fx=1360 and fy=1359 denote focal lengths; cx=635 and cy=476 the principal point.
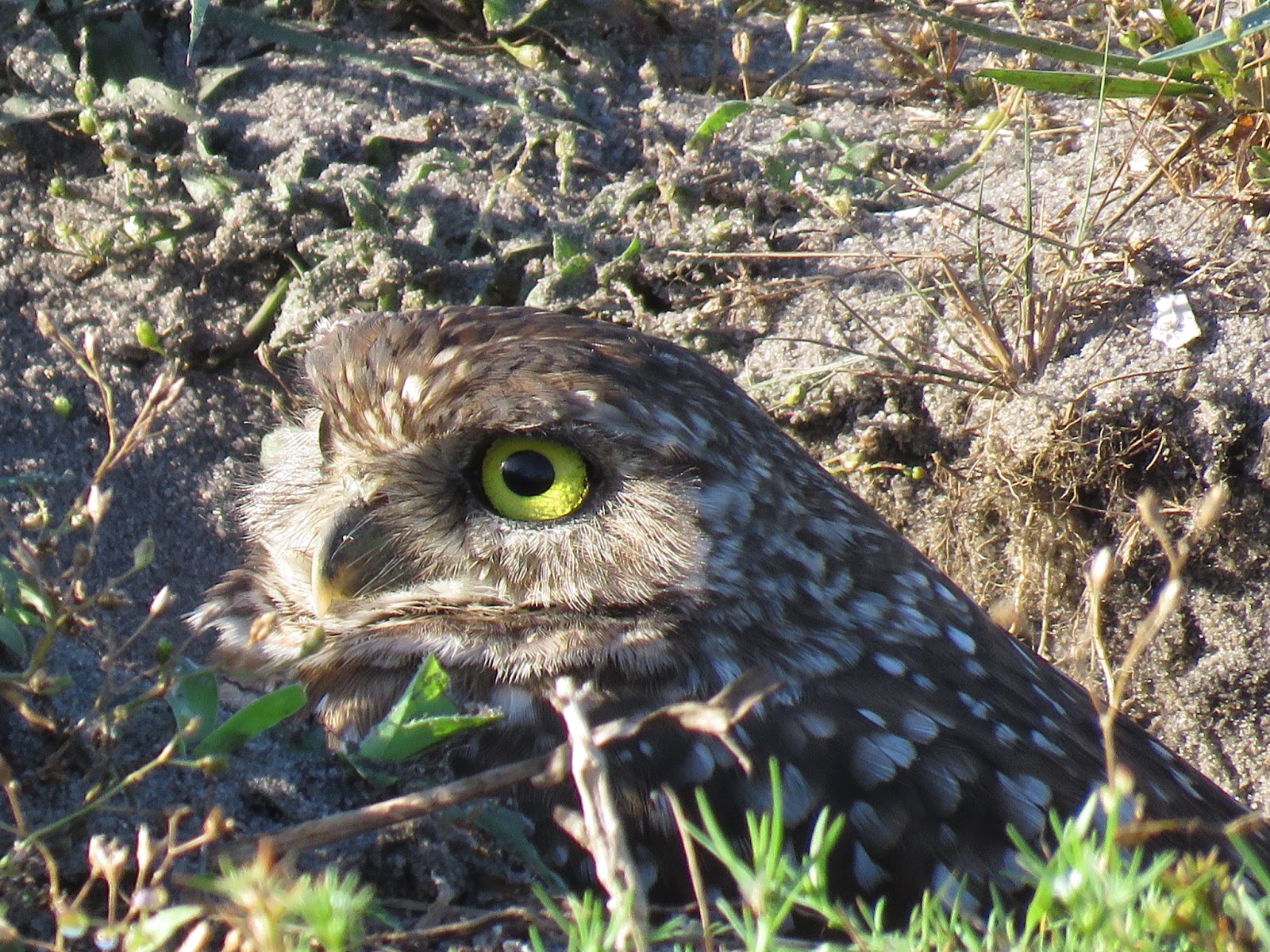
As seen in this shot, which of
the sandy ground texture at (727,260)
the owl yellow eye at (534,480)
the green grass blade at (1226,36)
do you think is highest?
the green grass blade at (1226,36)

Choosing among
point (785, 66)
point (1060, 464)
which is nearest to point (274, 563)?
point (1060, 464)

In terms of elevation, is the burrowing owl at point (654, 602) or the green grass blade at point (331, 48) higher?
the green grass blade at point (331, 48)

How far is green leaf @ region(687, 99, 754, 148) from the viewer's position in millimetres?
3803

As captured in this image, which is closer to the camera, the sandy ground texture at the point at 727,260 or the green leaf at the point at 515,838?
the green leaf at the point at 515,838

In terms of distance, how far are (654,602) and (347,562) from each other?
0.55 meters

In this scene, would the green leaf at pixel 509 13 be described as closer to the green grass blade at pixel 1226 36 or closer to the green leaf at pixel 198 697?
the green grass blade at pixel 1226 36

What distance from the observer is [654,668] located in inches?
85.7

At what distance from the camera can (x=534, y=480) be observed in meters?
2.30

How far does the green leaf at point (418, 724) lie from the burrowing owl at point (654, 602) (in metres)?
0.13

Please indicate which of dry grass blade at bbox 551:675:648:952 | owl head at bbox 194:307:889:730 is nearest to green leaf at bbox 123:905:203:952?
dry grass blade at bbox 551:675:648:952

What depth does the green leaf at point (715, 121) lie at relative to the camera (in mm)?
3803

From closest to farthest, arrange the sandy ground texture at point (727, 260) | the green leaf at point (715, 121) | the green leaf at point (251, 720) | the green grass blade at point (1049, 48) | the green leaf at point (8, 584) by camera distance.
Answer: the green leaf at point (251, 720), the green leaf at point (8, 584), the green grass blade at point (1049, 48), the sandy ground texture at point (727, 260), the green leaf at point (715, 121)

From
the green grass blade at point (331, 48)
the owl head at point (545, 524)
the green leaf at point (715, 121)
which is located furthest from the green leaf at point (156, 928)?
the green grass blade at point (331, 48)

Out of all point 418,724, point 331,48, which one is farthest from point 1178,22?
point 418,724
